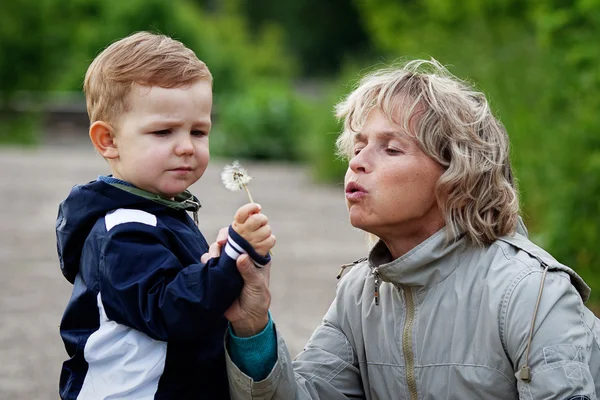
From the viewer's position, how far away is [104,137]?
9.11 feet

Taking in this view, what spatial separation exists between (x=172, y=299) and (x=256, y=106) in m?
15.4

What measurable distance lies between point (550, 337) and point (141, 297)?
3.43 ft

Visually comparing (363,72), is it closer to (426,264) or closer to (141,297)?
(426,264)

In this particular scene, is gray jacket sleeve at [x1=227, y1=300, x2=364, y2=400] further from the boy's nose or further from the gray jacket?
the boy's nose

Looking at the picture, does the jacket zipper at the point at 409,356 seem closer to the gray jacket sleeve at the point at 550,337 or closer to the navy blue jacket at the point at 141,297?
the gray jacket sleeve at the point at 550,337

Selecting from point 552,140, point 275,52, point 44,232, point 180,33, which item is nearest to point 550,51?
point 552,140

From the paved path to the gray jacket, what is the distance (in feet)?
3.11

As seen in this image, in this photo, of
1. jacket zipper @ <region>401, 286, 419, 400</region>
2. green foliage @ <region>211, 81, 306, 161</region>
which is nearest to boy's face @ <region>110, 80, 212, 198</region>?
jacket zipper @ <region>401, 286, 419, 400</region>

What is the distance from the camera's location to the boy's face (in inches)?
106

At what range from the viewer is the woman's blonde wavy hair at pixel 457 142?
9.66ft

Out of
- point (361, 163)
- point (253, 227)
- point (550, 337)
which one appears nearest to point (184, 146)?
point (253, 227)

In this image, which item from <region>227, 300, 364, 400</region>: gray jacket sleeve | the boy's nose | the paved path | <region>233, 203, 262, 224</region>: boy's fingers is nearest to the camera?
<region>233, 203, 262, 224</region>: boy's fingers

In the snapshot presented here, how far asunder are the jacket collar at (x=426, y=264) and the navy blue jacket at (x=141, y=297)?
1.65ft

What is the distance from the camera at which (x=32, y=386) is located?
561 cm
